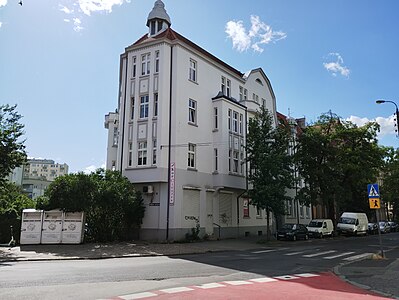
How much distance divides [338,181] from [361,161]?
294 cm

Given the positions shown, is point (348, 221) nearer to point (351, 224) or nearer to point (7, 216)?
point (351, 224)

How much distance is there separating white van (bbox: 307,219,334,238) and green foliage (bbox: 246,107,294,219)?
25.0ft


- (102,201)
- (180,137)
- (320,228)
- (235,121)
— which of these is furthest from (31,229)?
(320,228)

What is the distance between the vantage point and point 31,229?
23.3 metres

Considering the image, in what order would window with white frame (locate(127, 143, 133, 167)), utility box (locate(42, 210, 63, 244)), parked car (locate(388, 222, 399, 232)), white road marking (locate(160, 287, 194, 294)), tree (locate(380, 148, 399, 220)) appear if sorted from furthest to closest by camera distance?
parked car (locate(388, 222, 399, 232))
tree (locate(380, 148, 399, 220))
window with white frame (locate(127, 143, 133, 167))
utility box (locate(42, 210, 63, 244))
white road marking (locate(160, 287, 194, 294))

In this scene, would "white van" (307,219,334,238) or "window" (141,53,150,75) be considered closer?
"window" (141,53,150,75)

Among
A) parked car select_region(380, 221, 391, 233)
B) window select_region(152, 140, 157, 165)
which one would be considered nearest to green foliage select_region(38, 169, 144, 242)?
window select_region(152, 140, 157, 165)

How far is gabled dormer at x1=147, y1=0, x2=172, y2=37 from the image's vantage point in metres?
33.3

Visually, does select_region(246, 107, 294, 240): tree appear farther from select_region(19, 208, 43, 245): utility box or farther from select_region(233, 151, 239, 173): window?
select_region(19, 208, 43, 245): utility box

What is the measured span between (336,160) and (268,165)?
443 inches

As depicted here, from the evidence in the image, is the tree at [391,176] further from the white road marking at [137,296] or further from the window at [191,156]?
the white road marking at [137,296]

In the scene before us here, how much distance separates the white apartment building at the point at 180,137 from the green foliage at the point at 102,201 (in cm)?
134

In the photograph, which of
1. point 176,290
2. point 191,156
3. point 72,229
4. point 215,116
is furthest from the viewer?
point 215,116

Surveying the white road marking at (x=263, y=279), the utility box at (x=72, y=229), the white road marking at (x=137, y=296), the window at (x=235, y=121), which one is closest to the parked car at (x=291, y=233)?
the window at (x=235, y=121)
